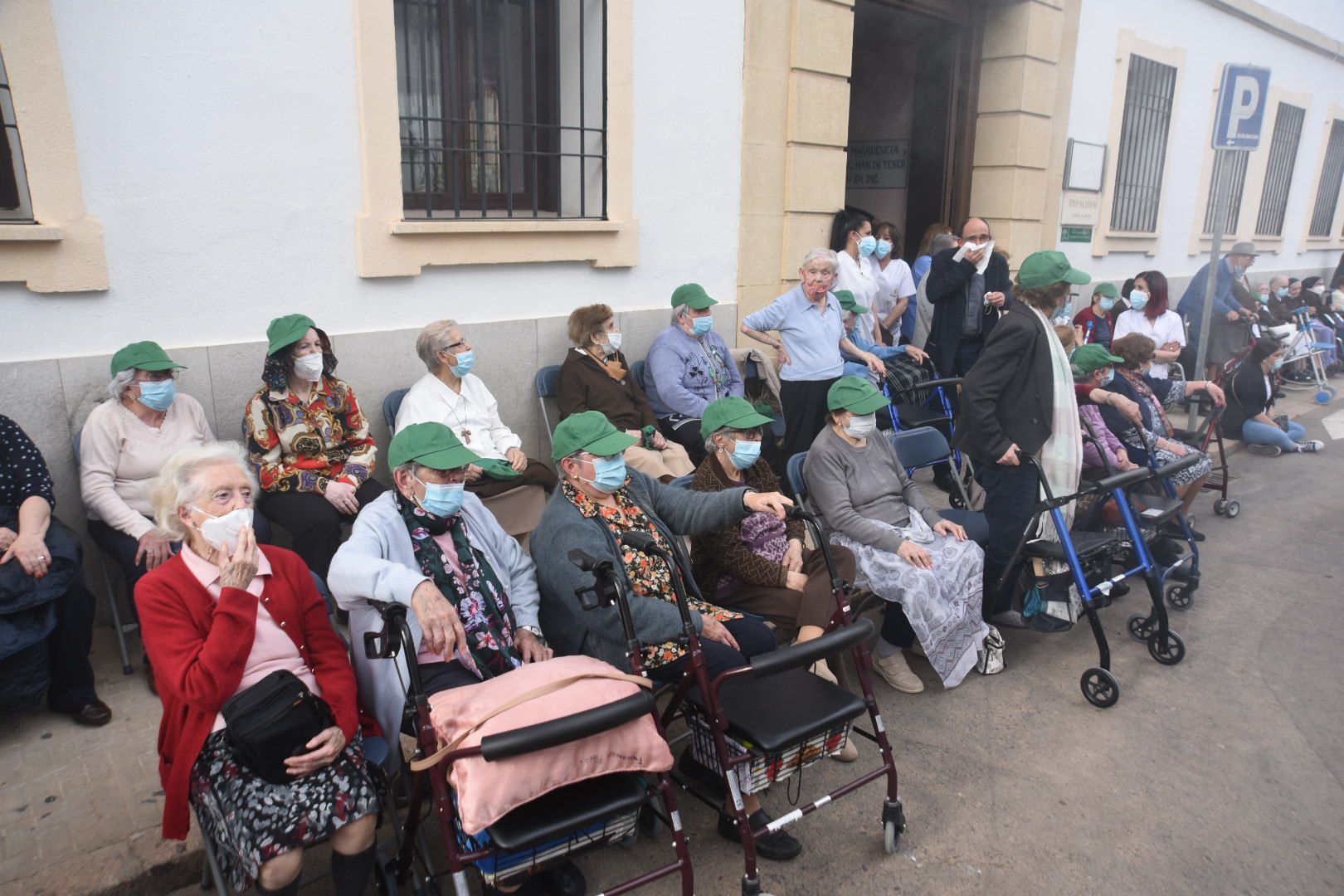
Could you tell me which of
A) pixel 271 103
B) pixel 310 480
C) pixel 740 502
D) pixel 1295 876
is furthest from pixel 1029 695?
pixel 271 103

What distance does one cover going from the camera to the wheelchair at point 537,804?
2.43 meters

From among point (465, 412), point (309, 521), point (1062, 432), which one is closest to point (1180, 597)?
point (1062, 432)

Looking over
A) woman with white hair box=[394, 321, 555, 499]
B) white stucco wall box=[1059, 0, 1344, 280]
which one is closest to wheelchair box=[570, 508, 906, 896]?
woman with white hair box=[394, 321, 555, 499]

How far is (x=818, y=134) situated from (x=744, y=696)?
18.5ft

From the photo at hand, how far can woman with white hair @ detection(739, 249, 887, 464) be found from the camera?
20.7 ft

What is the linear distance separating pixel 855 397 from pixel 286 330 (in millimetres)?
2705

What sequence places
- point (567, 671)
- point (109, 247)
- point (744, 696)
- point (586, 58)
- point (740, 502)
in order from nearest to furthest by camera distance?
point (567, 671)
point (744, 696)
point (740, 502)
point (109, 247)
point (586, 58)

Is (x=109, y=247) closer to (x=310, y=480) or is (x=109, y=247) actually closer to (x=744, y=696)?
(x=310, y=480)

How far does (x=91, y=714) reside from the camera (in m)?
3.70

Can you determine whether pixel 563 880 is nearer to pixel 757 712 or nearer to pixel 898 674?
pixel 757 712

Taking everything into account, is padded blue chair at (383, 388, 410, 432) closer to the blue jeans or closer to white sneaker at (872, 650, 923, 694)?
white sneaker at (872, 650, 923, 694)

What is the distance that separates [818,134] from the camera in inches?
299

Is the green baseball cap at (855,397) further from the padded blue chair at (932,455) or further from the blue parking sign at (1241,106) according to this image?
the blue parking sign at (1241,106)

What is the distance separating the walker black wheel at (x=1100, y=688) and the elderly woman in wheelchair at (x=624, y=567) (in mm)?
1688
